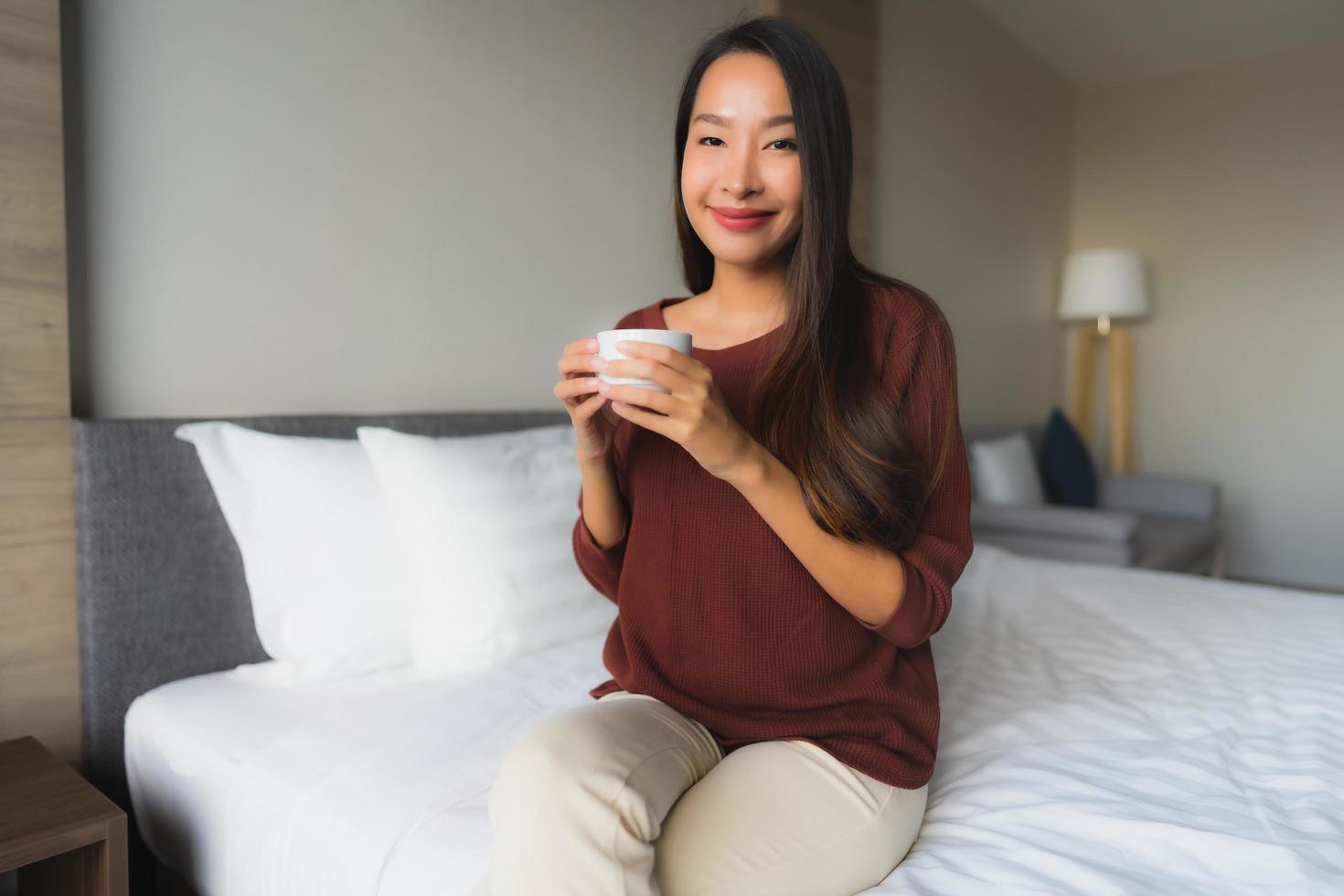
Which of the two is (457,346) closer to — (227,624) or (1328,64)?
Answer: (227,624)

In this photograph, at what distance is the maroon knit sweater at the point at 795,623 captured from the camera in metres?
0.96

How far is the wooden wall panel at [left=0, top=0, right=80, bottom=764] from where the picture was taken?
127 centimetres

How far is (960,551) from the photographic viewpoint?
0.97m

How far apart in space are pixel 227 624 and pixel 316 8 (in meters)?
1.17

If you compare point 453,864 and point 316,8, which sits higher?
point 316,8

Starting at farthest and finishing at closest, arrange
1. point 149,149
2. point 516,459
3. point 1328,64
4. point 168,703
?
point 1328,64, point 516,459, point 149,149, point 168,703

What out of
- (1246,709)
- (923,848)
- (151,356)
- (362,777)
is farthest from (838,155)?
(151,356)

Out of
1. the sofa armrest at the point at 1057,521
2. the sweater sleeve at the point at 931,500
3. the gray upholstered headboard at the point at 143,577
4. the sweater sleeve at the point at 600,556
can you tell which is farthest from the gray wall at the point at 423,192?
the sweater sleeve at the point at 931,500

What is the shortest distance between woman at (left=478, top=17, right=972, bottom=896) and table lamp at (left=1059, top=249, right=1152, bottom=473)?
400cm

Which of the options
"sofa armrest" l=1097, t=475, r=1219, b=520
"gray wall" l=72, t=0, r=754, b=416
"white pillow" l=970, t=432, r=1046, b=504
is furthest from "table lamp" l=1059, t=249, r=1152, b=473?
"gray wall" l=72, t=0, r=754, b=416

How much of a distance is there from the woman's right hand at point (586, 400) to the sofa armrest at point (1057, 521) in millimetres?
2182

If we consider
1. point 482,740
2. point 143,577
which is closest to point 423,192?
point 143,577

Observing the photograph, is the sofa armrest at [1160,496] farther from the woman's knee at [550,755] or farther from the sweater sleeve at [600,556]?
the woman's knee at [550,755]

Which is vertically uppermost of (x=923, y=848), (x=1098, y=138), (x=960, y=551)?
(x=1098, y=138)
